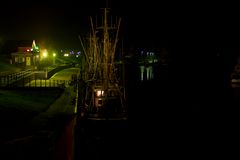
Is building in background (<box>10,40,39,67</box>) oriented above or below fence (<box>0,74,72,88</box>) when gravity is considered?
above

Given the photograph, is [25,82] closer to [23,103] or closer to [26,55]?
[23,103]

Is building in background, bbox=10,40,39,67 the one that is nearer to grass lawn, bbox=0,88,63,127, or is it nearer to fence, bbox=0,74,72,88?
fence, bbox=0,74,72,88

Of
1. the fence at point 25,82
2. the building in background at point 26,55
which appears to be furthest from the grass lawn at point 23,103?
the building in background at point 26,55

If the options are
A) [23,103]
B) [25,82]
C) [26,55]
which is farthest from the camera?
[26,55]

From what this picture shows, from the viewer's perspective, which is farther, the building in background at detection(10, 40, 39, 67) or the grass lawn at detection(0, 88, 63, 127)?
the building in background at detection(10, 40, 39, 67)

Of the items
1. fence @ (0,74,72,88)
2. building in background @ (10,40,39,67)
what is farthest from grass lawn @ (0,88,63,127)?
building in background @ (10,40,39,67)

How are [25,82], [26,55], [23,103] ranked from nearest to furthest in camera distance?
[23,103] → [25,82] → [26,55]

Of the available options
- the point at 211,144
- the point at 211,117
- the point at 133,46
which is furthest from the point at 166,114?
the point at 133,46

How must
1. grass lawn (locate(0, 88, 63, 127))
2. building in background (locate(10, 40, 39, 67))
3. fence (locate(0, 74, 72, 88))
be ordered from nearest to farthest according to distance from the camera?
grass lawn (locate(0, 88, 63, 127))
fence (locate(0, 74, 72, 88))
building in background (locate(10, 40, 39, 67))

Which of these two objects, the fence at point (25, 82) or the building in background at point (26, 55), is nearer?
the fence at point (25, 82)

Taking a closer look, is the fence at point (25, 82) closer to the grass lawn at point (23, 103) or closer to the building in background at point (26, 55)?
the grass lawn at point (23, 103)

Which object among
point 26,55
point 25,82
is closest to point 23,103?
point 25,82

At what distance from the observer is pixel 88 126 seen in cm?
1738

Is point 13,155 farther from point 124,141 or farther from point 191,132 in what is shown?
point 191,132
